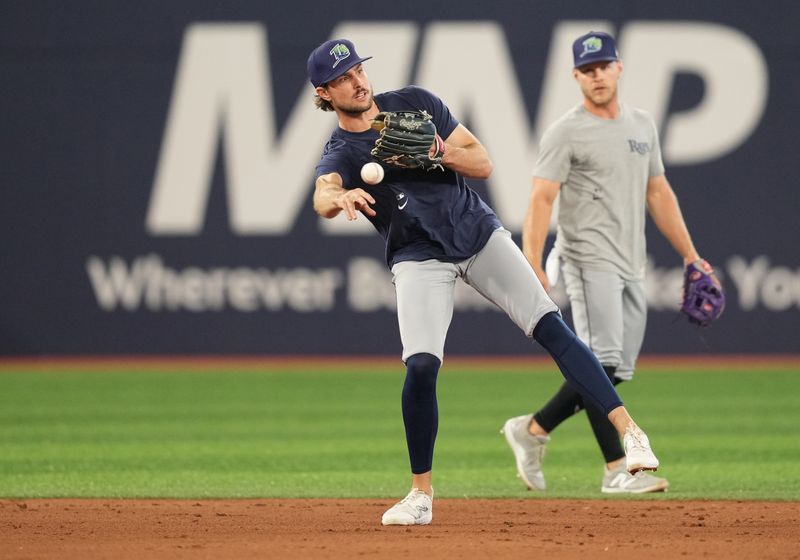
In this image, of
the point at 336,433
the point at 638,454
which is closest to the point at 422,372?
the point at 638,454

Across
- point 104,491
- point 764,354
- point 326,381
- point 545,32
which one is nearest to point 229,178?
point 326,381

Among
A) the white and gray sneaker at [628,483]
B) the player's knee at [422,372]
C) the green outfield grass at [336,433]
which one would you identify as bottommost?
the green outfield grass at [336,433]

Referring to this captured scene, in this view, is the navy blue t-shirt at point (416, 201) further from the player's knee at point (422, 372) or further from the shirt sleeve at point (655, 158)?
the shirt sleeve at point (655, 158)

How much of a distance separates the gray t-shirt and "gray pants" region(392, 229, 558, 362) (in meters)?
1.23

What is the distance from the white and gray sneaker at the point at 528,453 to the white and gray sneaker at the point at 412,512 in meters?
1.36

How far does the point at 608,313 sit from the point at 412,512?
1.74m

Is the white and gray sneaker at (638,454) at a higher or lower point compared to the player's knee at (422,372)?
lower

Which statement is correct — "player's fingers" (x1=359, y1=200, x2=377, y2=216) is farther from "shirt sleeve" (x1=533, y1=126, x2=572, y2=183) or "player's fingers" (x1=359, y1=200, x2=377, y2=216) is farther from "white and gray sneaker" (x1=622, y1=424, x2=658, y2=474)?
"shirt sleeve" (x1=533, y1=126, x2=572, y2=183)

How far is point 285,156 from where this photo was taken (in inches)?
575

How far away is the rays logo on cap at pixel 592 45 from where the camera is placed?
22.4 feet

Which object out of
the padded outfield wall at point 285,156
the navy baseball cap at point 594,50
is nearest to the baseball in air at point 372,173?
the navy baseball cap at point 594,50

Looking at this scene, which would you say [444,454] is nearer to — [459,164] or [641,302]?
[641,302]

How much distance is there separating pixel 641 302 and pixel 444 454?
6.81ft

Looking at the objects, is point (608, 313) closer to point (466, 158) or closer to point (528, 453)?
point (528, 453)
